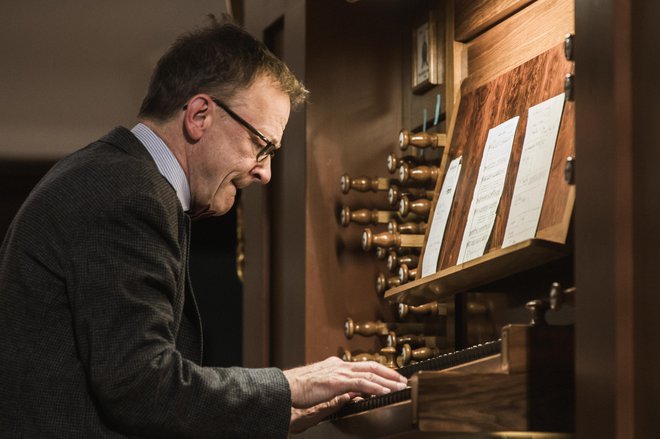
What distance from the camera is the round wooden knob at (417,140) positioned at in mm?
3043

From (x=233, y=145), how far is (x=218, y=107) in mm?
85

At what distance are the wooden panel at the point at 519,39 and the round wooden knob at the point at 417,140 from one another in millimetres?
164

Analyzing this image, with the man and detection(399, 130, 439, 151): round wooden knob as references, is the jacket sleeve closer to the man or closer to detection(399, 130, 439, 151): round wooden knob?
the man

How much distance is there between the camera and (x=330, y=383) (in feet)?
6.78

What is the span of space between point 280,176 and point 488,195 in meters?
1.11

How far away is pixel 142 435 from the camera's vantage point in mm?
1935

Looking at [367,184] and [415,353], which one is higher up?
[367,184]

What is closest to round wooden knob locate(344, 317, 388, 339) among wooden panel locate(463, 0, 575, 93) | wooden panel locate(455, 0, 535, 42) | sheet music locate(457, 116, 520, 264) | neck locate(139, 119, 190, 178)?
sheet music locate(457, 116, 520, 264)

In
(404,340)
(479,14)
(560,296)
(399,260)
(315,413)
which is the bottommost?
(315,413)

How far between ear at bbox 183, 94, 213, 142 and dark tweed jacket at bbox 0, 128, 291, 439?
0.27m

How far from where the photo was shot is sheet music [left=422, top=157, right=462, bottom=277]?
288 centimetres

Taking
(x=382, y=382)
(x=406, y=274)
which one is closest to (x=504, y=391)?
(x=382, y=382)

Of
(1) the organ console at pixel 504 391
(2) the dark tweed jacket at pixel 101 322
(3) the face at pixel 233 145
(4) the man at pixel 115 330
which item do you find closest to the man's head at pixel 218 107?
(3) the face at pixel 233 145

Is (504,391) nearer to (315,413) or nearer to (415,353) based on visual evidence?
(315,413)
